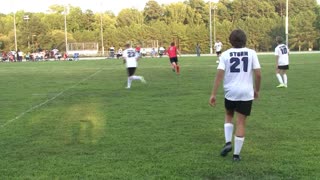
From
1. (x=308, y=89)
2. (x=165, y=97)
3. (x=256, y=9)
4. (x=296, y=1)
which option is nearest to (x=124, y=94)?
(x=165, y=97)

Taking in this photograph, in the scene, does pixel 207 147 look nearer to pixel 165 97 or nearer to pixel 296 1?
pixel 165 97

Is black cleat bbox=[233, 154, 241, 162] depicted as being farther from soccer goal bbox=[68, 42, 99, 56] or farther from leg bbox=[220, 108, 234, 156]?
soccer goal bbox=[68, 42, 99, 56]

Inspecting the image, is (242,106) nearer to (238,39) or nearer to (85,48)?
(238,39)

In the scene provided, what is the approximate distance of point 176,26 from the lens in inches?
4094

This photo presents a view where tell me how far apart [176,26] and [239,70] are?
98.2 m

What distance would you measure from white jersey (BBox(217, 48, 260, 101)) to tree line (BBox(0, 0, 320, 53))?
8154cm

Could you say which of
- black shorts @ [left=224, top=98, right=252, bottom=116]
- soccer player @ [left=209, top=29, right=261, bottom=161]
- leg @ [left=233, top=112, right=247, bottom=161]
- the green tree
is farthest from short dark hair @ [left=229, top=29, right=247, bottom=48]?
the green tree

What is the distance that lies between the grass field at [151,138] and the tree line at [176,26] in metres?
75.5

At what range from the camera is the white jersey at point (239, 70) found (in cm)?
668

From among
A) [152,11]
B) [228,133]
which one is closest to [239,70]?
[228,133]

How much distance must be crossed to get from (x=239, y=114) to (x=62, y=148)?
2.94m

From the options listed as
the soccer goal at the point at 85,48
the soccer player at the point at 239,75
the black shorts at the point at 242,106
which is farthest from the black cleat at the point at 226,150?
the soccer goal at the point at 85,48

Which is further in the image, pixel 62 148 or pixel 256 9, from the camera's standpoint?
pixel 256 9

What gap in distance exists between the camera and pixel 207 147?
770cm
